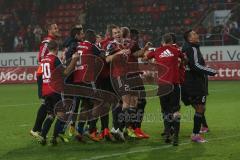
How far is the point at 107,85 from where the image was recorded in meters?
12.4

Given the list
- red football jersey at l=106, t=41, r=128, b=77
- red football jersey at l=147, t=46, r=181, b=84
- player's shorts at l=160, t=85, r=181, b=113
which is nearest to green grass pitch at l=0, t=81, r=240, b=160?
player's shorts at l=160, t=85, r=181, b=113

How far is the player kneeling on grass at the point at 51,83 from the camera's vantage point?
11555 mm

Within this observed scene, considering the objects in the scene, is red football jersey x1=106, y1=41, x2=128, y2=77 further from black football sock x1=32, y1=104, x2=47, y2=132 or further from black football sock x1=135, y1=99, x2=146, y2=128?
black football sock x1=32, y1=104, x2=47, y2=132

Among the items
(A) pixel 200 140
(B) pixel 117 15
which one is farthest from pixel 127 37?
(B) pixel 117 15

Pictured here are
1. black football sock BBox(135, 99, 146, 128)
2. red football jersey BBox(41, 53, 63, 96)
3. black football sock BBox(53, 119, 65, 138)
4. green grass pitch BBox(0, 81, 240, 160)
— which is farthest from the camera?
black football sock BBox(135, 99, 146, 128)

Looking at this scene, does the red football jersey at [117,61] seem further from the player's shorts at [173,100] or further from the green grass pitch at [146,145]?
the green grass pitch at [146,145]

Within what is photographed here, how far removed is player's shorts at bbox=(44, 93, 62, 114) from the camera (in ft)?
38.2

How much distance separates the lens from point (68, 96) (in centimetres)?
1224

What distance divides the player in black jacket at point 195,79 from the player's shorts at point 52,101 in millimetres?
2509

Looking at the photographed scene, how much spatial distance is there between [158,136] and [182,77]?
1627 millimetres

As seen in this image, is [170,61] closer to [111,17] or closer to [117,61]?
[117,61]

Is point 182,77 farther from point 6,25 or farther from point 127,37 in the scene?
point 6,25

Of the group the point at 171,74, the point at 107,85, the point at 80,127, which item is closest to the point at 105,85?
the point at 107,85

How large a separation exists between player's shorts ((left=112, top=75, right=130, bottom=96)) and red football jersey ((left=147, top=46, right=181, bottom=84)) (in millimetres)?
889
